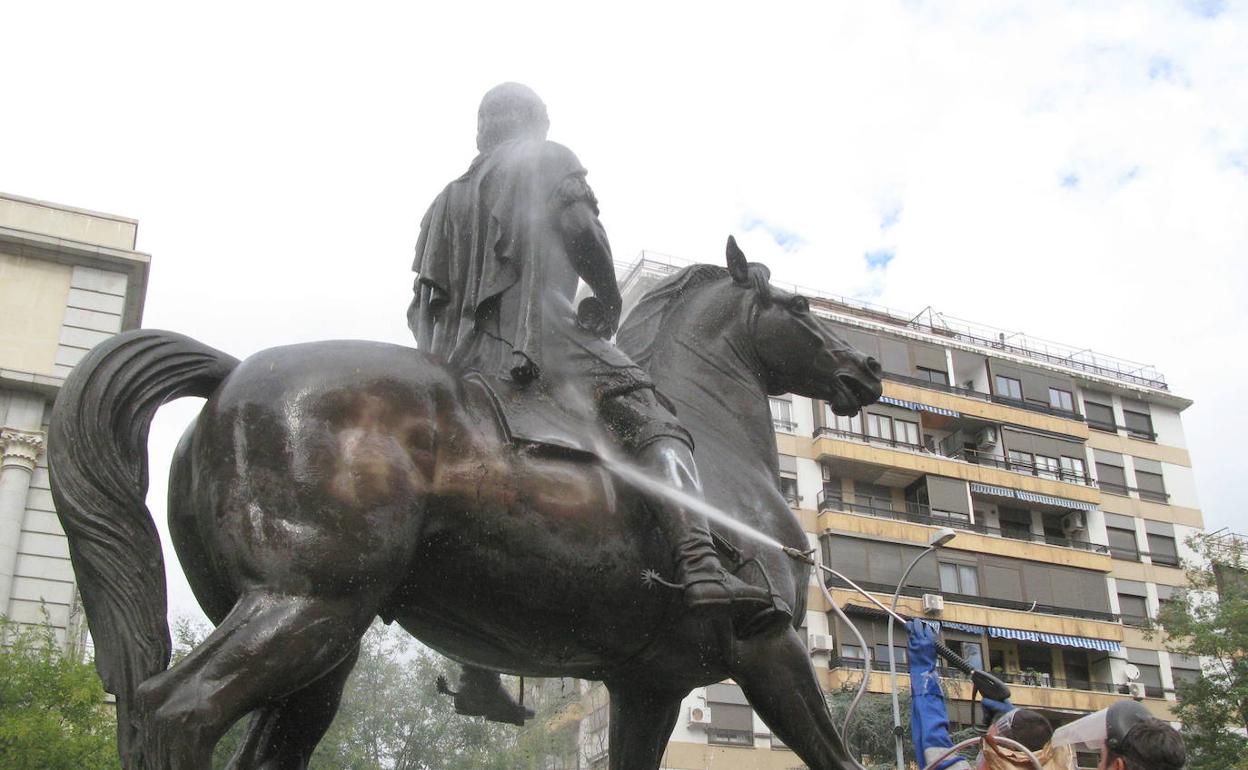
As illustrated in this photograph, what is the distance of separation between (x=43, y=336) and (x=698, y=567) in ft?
93.8

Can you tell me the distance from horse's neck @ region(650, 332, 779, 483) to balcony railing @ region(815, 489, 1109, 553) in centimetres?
4154

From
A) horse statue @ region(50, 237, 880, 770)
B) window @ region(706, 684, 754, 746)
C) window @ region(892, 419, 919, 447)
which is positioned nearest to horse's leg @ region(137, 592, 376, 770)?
horse statue @ region(50, 237, 880, 770)

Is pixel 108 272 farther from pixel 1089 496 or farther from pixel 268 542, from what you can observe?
pixel 1089 496

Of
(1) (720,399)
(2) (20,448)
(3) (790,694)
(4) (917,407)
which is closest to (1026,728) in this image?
(3) (790,694)

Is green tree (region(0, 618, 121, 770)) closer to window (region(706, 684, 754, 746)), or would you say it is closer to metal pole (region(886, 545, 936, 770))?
metal pole (region(886, 545, 936, 770))

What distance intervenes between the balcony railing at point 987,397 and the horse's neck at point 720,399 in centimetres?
4532

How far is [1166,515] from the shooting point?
188 feet

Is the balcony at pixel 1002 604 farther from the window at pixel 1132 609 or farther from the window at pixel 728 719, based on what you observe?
the window at pixel 728 719

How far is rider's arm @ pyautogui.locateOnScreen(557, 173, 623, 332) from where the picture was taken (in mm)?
5539

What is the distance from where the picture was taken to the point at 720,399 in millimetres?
6094

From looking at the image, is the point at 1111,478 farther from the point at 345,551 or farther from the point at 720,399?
the point at 345,551

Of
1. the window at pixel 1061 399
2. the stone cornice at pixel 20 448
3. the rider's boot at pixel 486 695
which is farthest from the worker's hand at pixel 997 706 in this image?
the window at pixel 1061 399

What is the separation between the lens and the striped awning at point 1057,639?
4738cm

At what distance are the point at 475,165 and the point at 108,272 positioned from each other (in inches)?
1065
